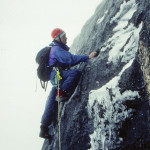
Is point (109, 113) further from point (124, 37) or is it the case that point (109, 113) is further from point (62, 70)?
point (62, 70)

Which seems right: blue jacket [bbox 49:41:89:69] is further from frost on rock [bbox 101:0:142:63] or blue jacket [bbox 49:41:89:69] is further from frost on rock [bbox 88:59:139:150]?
frost on rock [bbox 88:59:139:150]

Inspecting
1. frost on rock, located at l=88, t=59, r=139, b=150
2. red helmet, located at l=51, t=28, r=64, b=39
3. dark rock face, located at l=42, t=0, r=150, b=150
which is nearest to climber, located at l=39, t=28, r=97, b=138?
red helmet, located at l=51, t=28, r=64, b=39

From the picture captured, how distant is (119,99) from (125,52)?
1165 millimetres

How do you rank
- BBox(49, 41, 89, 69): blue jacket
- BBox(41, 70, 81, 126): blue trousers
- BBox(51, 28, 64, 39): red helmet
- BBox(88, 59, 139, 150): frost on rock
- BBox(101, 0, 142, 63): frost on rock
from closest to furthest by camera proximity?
BBox(88, 59, 139, 150): frost on rock
BBox(101, 0, 142, 63): frost on rock
BBox(49, 41, 89, 69): blue jacket
BBox(41, 70, 81, 126): blue trousers
BBox(51, 28, 64, 39): red helmet

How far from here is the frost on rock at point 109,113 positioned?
4000 millimetres

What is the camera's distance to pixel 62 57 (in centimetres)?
537

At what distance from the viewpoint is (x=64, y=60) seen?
5355 millimetres

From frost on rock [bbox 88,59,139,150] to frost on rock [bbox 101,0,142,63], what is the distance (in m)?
0.35

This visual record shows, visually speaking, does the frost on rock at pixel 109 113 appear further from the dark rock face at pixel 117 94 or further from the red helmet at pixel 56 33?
the red helmet at pixel 56 33

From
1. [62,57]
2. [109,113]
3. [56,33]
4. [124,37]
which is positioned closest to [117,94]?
[109,113]

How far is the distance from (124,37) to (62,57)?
1.82m

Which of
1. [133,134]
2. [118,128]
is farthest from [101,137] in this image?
[133,134]

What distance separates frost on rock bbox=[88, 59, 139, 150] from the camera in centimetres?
400

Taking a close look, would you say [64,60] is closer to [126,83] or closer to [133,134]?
[126,83]
